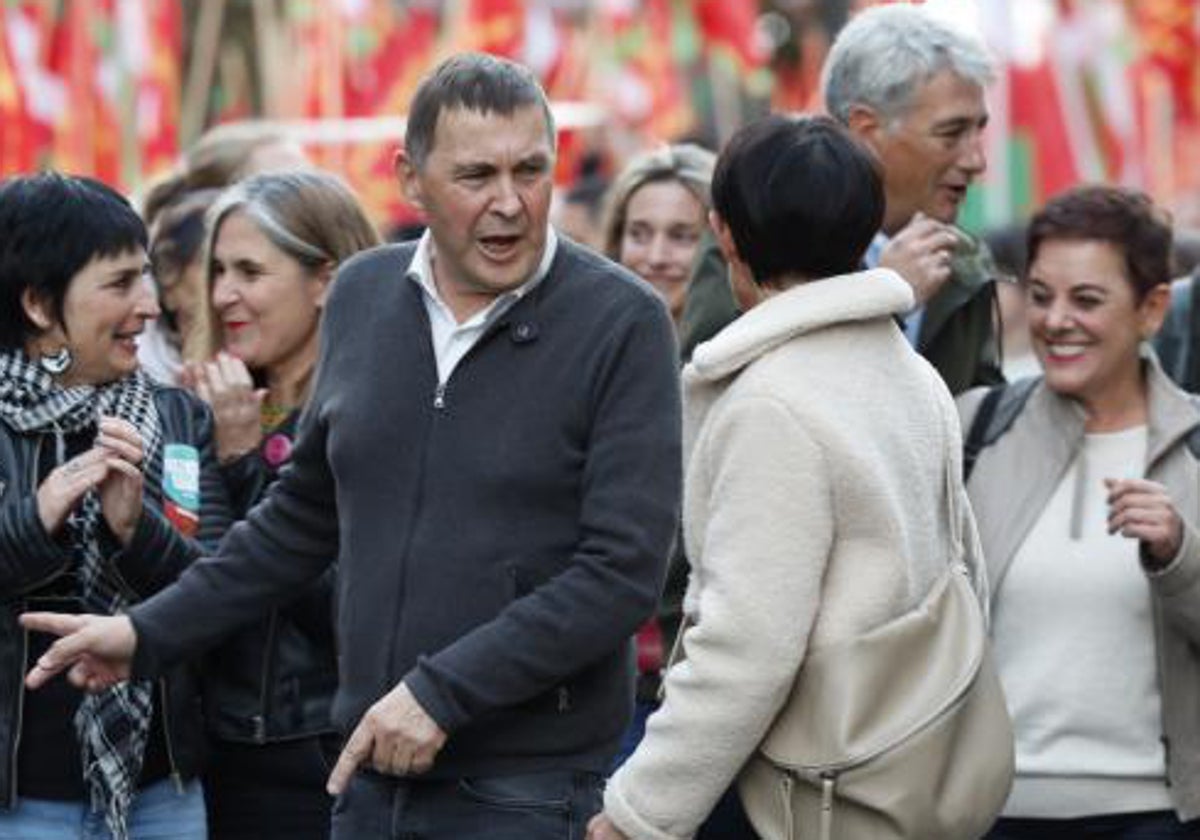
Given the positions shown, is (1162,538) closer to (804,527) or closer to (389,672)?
(804,527)

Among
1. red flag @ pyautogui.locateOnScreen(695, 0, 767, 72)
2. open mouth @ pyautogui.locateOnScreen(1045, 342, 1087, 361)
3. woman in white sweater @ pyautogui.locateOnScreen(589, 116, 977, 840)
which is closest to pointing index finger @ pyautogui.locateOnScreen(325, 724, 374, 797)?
woman in white sweater @ pyautogui.locateOnScreen(589, 116, 977, 840)

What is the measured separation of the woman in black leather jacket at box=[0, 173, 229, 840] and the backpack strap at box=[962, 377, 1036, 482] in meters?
1.58

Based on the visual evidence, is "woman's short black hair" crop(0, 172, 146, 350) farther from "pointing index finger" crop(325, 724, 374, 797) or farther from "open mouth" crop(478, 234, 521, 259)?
"pointing index finger" crop(325, 724, 374, 797)

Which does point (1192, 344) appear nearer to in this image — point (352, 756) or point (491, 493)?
point (491, 493)

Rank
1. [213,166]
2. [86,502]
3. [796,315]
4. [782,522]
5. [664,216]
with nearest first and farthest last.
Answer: [782,522]
[796,315]
[86,502]
[664,216]
[213,166]

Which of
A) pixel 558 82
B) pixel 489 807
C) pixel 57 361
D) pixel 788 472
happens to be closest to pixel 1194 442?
pixel 788 472

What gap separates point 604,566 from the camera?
4.62m

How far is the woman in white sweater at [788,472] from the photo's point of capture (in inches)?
170

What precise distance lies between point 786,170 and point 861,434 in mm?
468

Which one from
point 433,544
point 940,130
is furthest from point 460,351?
point 940,130

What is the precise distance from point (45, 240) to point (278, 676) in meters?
1.01

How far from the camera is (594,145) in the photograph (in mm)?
19094

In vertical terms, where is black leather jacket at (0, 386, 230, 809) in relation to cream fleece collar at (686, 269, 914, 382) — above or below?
below

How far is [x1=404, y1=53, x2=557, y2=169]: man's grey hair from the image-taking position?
4.82 meters
